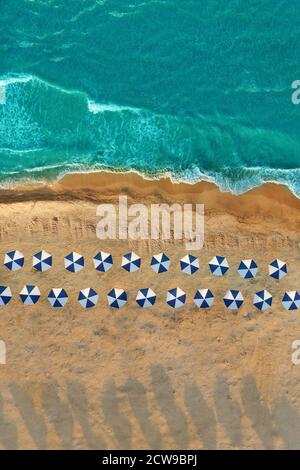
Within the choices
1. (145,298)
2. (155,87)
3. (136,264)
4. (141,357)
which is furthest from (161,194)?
(141,357)

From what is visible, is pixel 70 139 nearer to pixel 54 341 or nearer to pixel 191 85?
pixel 191 85

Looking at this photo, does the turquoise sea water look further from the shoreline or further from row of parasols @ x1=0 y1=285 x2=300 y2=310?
row of parasols @ x1=0 y1=285 x2=300 y2=310

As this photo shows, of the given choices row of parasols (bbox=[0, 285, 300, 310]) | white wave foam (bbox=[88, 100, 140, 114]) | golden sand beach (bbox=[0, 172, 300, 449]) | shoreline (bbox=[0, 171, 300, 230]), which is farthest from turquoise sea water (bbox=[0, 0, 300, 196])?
row of parasols (bbox=[0, 285, 300, 310])

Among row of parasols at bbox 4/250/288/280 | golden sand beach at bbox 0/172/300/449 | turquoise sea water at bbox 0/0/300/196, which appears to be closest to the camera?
golden sand beach at bbox 0/172/300/449

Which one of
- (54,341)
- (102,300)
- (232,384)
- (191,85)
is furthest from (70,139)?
(232,384)

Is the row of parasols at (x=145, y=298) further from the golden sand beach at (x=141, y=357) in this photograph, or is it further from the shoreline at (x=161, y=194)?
the shoreline at (x=161, y=194)

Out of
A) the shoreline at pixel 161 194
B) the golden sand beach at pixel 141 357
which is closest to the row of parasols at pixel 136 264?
the golden sand beach at pixel 141 357
